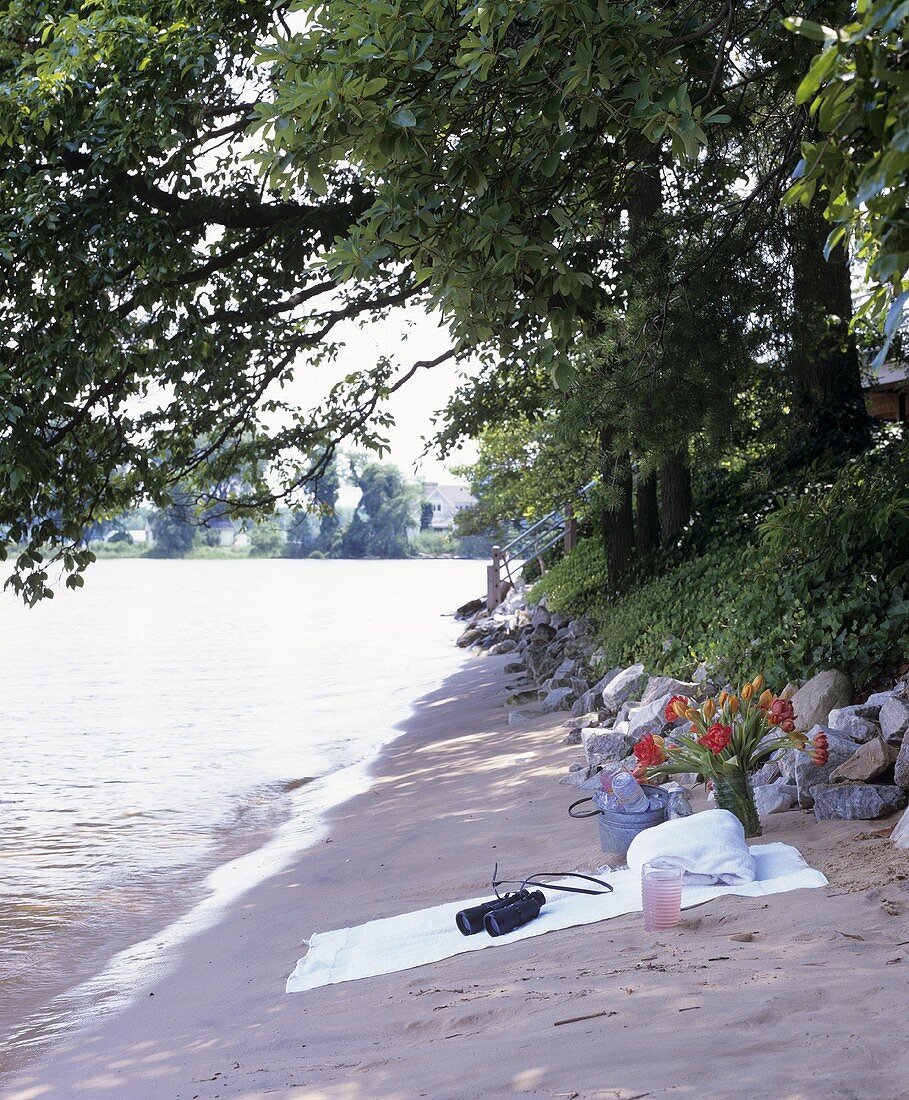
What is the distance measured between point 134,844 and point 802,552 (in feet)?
19.2

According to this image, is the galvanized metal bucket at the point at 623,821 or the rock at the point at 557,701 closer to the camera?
the galvanized metal bucket at the point at 623,821

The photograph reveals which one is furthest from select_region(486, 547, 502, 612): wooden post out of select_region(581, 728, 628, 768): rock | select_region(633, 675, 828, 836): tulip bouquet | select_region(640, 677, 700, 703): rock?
select_region(633, 675, 828, 836): tulip bouquet

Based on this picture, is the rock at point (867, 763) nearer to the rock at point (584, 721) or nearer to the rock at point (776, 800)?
the rock at point (776, 800)

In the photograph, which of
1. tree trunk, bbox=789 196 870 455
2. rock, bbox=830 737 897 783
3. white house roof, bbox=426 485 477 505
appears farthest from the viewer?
white house roof, bbox=426 485 477 505

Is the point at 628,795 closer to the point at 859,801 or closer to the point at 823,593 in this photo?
the point at 859,801

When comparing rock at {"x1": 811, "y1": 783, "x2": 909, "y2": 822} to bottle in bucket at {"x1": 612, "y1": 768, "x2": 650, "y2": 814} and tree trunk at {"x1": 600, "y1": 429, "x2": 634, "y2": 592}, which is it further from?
tree trunk at {"x1": 600, "y1": 429, "x2": 634, "y2": 592}

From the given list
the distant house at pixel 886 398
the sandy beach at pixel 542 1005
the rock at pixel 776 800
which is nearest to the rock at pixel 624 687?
the sandy beach at pixel 542 1005

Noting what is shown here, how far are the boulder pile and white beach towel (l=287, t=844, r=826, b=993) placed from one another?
1.82 ft

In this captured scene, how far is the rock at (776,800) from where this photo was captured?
5.66m

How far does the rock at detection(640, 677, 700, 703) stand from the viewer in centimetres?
802

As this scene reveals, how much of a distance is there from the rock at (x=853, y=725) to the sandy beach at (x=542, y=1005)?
2.35 ft

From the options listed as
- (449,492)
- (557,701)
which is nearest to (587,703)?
(557,701)

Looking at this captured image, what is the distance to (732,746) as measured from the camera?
18.0 ft

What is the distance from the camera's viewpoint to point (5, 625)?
34.5 meters
